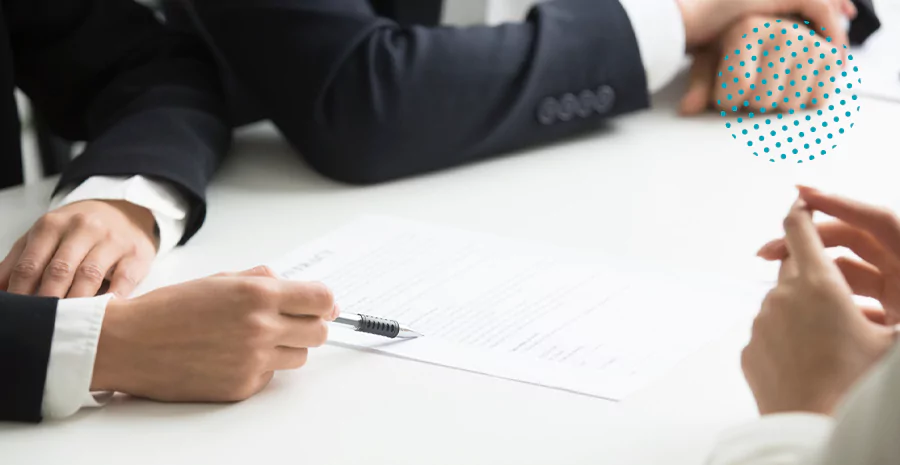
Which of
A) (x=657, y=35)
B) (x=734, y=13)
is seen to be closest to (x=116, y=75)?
(x=657, y=35)

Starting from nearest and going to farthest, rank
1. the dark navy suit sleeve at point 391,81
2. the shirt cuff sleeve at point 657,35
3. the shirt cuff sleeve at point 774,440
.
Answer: the shirt cuff sleeve at point 774,440 → the dark navy suit sleeve at point 391,81 → the shirt cuff sleeve at point 657,35

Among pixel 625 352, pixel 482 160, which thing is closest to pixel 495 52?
pixel 482 160

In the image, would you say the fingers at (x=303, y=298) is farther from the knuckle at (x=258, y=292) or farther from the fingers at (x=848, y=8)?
the fingers at (x=848, y=8)

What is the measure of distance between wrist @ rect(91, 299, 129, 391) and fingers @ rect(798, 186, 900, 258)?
1.58ft

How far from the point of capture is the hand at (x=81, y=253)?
31.2 inches

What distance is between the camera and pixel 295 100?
3.39ft

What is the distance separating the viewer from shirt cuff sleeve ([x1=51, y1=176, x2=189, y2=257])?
2.93 feet

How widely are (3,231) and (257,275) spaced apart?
35cm

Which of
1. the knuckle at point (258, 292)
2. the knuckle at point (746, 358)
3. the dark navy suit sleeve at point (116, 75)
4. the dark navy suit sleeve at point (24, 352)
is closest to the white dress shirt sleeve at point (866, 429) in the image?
the knuckle at point (746, 358)

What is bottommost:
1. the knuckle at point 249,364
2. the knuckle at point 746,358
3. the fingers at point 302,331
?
the knuckle at point 249,364

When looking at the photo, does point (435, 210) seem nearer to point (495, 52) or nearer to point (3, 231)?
point (495, 52)

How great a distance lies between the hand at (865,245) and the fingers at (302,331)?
331 mm

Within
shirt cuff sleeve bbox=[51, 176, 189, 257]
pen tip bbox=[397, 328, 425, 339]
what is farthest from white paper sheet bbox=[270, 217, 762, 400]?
shirt cuff sleeve bbox=[51, 176, 189, 257]

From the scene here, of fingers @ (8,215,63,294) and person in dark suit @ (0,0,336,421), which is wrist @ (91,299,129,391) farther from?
fingers @ (8,215,63,294)
